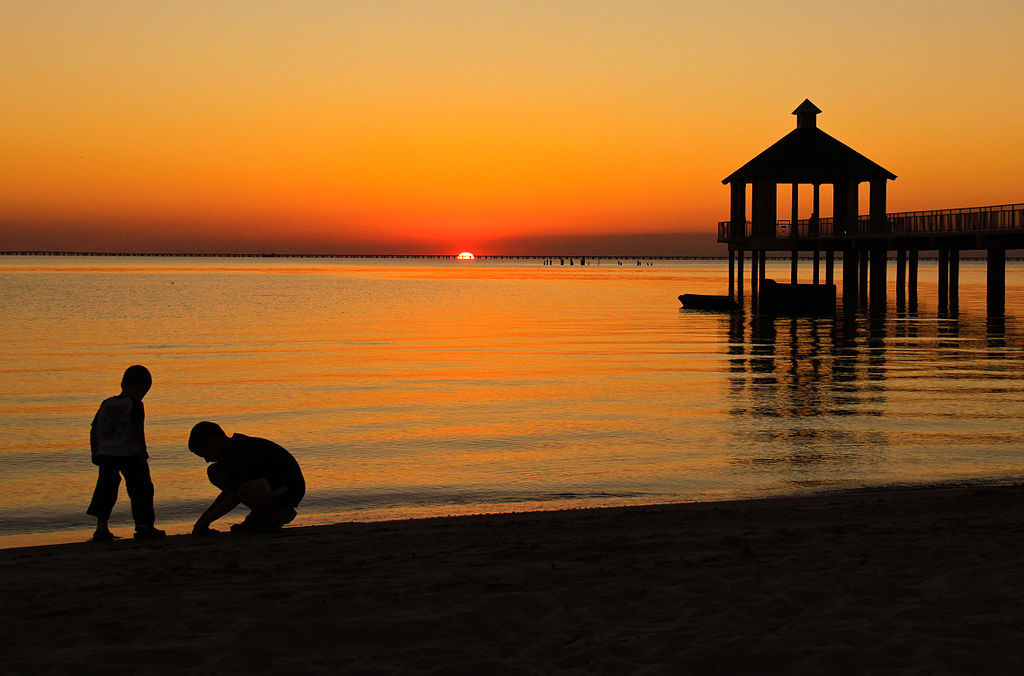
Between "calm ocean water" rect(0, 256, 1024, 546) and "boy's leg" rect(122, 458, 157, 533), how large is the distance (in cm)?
99

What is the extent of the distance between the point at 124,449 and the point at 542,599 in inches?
167

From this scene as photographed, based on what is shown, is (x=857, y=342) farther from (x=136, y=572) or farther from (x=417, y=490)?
(x=136, y=572)

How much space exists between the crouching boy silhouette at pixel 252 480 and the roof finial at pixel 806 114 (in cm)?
4697

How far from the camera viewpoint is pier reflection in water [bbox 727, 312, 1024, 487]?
12891 millimetres

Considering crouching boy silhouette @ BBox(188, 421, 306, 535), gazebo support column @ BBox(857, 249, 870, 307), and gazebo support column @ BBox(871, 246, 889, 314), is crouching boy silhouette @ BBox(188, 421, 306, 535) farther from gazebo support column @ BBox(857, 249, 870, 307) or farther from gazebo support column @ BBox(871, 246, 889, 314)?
gazebo support column @ BBox(857, 249, 870, 307)

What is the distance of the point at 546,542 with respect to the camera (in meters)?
8.09

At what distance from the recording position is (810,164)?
47906 mm

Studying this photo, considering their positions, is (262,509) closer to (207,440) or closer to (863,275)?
(207,440)

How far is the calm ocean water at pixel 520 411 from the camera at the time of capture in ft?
38.1

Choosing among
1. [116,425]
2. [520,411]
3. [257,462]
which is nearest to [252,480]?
[257,462]

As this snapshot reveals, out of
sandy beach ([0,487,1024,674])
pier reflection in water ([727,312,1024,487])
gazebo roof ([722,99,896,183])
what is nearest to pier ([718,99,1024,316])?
gazebo roof ([722,99,896,183])

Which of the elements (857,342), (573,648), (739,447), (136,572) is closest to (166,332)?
(857,342)

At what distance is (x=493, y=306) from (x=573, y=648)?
177 ft

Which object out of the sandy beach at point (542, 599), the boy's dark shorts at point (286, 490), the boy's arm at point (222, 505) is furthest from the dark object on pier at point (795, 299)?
the boy's arm at point (222, 505)
